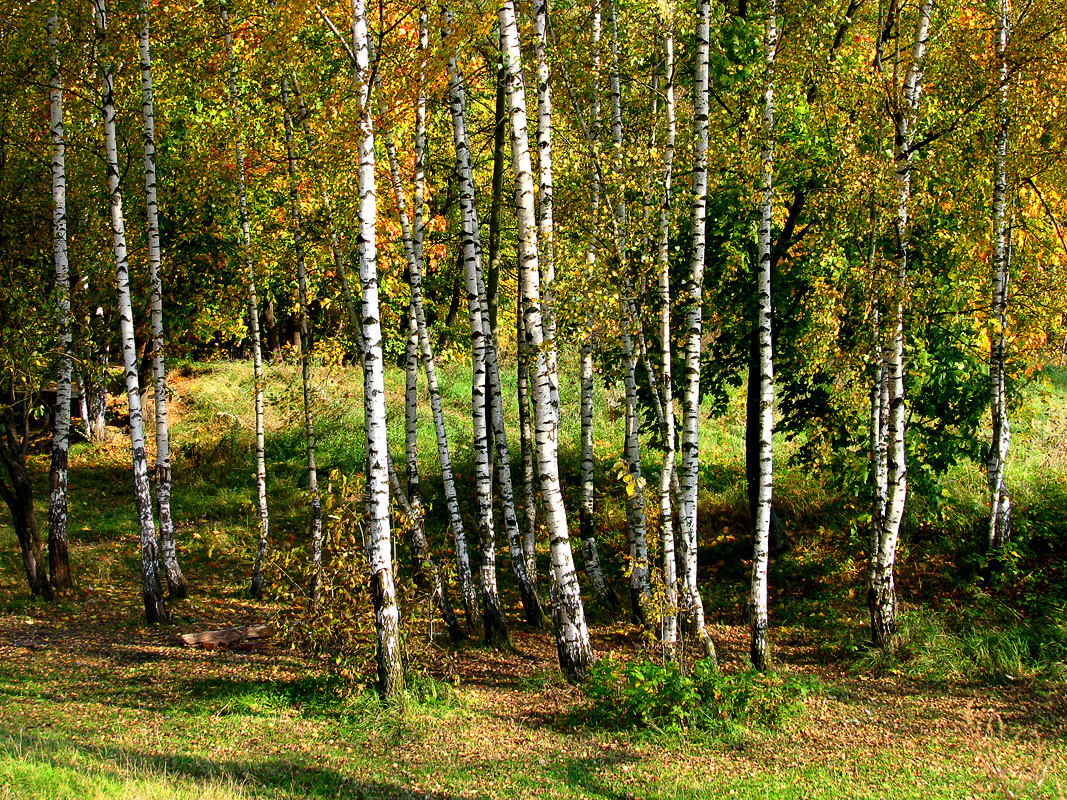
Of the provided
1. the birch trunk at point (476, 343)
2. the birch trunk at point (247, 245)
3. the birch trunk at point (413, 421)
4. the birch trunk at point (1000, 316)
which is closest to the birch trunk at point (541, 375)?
the birch trunk at point (476, 343)

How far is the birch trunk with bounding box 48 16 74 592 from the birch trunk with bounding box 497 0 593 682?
7.12 meters

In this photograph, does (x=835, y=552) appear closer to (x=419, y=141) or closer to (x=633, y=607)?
(x=633, y=607)

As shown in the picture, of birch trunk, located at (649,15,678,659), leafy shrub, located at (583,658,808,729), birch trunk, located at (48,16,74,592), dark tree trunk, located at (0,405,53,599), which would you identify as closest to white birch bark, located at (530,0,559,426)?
birch trunk, located at (649,15,678,659)

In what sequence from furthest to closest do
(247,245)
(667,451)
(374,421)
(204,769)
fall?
(247,245) < (667,451) < (374,421) < (204,769)

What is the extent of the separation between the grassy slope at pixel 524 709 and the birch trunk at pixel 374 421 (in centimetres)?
55

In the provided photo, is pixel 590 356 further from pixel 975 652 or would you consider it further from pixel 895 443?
pixel 975 652

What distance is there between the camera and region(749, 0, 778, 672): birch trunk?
9.27 meters

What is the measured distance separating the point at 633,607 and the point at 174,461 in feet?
46.8

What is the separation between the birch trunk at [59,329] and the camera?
11789mm

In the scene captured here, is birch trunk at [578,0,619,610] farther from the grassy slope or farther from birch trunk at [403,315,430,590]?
birch trunk at [403,315,430,590]

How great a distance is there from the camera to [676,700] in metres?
8.24

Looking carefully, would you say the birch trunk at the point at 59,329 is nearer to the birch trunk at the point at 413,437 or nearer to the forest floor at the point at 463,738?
the forest floor at the point at 463,738

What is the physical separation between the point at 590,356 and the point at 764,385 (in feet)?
10.7

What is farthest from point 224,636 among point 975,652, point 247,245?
point 975,652
